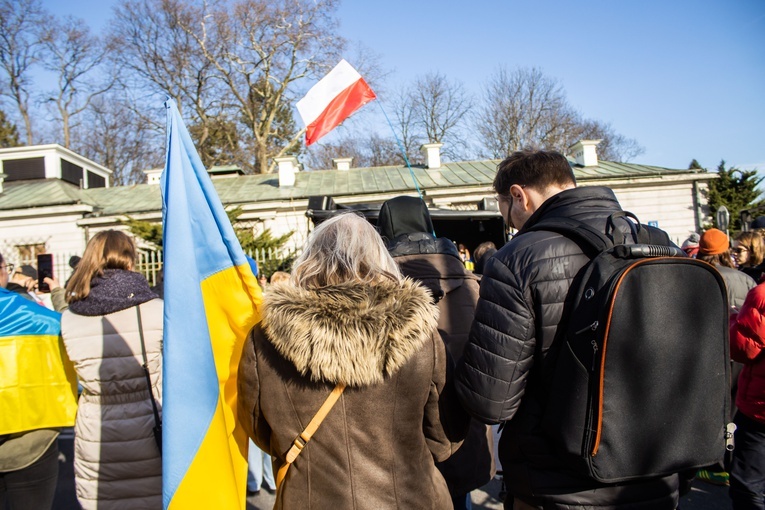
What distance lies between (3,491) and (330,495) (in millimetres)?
2347

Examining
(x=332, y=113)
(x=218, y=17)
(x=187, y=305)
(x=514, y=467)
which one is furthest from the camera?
(x=218, y=17)

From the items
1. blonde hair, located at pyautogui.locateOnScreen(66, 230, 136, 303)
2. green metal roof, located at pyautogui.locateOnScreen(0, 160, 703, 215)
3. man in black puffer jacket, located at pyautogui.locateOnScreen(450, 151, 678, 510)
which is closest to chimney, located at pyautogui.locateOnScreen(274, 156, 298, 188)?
green metal roof, located at pyautogui.locateOnScreen(0, 160, 703, 215)

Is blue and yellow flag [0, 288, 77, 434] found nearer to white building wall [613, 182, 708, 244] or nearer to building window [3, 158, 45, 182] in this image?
white building wall [613, 182, 708, 244]

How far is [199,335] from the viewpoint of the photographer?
7.80ft

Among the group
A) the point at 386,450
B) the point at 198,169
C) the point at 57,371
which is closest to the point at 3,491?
the point at 57,371

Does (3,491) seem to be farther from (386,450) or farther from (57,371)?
(386,450)

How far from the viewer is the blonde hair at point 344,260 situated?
6.77 feet

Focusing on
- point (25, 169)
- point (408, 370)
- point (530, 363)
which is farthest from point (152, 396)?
point (25, 169)

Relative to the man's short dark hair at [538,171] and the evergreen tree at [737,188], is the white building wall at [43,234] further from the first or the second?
the evergreen tree at [737,188]

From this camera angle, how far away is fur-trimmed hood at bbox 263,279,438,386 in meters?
1.91

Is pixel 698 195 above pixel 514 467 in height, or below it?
above

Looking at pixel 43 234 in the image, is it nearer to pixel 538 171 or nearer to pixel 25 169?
pixel 25 169

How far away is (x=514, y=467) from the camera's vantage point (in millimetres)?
2182

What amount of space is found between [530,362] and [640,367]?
14.6 inches
